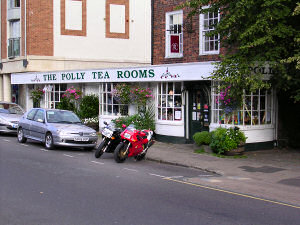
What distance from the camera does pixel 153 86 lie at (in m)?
18.5

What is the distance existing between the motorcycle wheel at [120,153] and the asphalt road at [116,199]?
Answer: 421 mm

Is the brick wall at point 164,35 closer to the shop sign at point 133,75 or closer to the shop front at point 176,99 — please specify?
the shop front at point 176,99

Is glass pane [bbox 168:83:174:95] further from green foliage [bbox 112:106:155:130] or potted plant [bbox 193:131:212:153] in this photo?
potted plant [bbox 193:131:212:153]

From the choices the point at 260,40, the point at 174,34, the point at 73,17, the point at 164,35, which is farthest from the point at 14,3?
the point at 260,40

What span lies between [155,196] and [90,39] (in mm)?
23186

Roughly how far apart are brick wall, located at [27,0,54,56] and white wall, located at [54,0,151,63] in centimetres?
40

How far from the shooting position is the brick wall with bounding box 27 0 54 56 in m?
28.6

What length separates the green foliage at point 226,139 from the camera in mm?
14148

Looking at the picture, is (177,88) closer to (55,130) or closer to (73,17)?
(55,130)

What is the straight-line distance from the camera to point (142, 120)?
1800 centimetres

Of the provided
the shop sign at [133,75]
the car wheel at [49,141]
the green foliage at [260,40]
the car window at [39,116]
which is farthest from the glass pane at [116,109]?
the green foliage at [260,40]

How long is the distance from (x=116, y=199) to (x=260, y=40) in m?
6.50

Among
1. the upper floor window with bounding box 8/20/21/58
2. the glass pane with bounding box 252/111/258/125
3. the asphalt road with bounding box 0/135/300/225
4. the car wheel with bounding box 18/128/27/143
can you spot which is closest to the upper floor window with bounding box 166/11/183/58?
the glass pane with bounding box 252/111/258/125

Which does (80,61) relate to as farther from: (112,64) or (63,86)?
(63,86)
